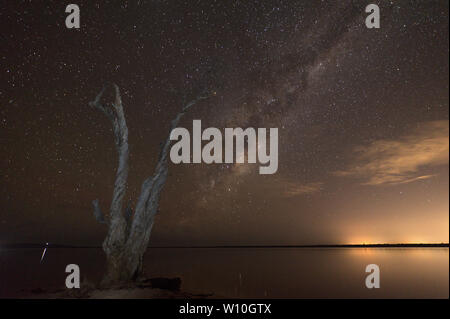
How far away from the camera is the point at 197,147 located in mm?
12406

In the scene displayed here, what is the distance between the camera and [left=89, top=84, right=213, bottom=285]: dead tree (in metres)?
13.3

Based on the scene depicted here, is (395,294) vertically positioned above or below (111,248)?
below

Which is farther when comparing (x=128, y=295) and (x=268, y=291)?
(x=268, y=291)

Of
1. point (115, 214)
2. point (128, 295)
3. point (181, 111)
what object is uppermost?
point (181, 111)

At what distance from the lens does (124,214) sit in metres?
14.1

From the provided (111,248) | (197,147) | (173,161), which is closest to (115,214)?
(111,248)

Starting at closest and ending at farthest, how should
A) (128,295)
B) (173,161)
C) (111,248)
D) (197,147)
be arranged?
(128,295) < (197,147) < (111,248) < (173,161)

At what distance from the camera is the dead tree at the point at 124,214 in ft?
43.5
